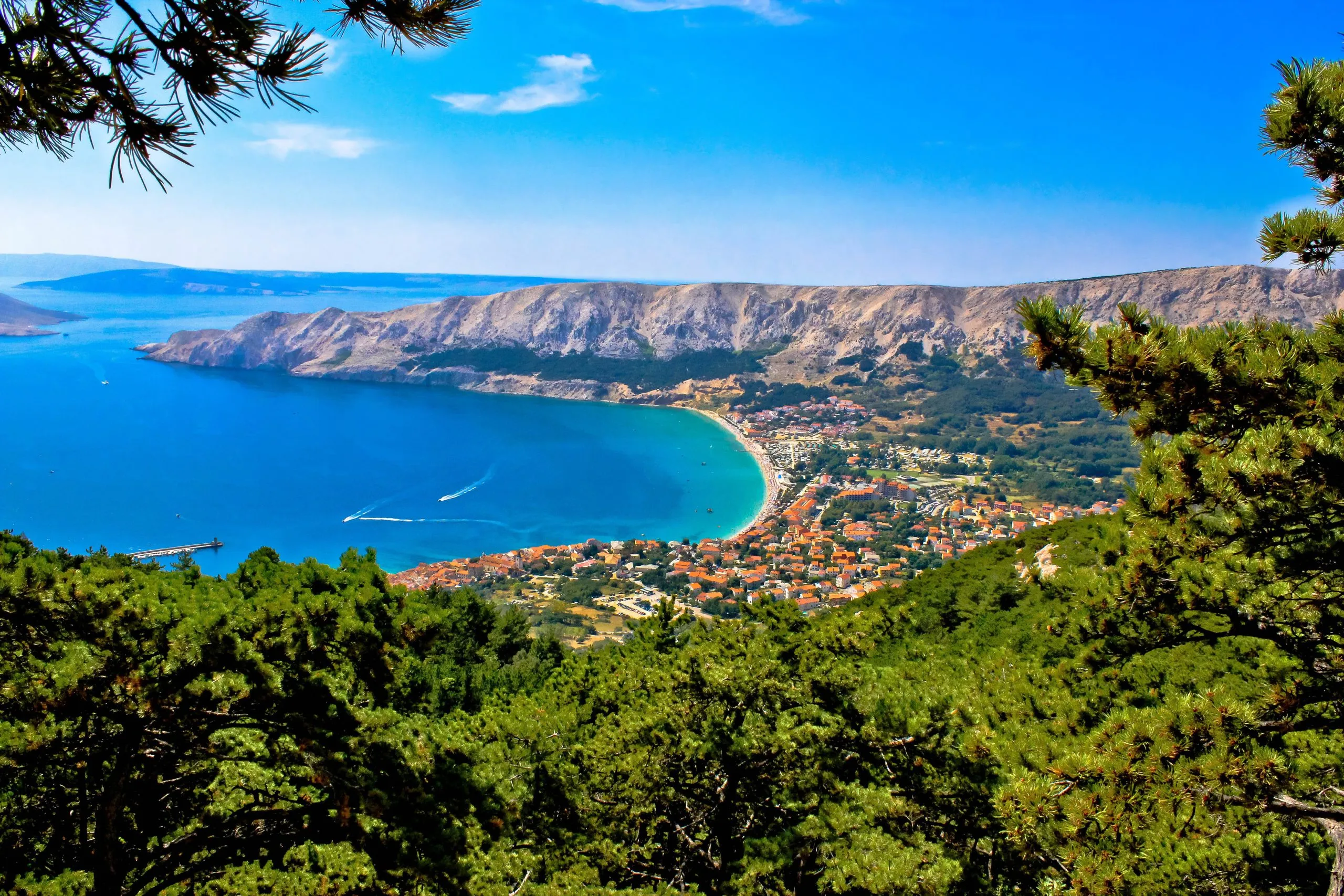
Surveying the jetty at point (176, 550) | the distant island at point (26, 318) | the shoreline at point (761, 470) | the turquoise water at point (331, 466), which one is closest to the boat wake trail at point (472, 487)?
the turquoise water at point (331, 466)

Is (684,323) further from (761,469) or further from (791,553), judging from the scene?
(791,553)

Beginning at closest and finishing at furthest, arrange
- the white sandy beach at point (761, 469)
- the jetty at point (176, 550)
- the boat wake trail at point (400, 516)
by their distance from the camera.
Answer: the jetty at point (176, 550) < the boat wake trail at point (400, 516) < the white sandy beach at point (761, 469)

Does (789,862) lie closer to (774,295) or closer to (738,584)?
(738,584)

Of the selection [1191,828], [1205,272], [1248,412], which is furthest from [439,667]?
Answer: [1205,272]

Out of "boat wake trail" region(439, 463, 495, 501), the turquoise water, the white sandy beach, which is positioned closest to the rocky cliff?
the turquoise water

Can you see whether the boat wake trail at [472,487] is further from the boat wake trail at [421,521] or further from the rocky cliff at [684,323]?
the rocky cliff at [684,323]

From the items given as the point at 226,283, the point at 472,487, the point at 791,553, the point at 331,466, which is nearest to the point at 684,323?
the point at 472,487
